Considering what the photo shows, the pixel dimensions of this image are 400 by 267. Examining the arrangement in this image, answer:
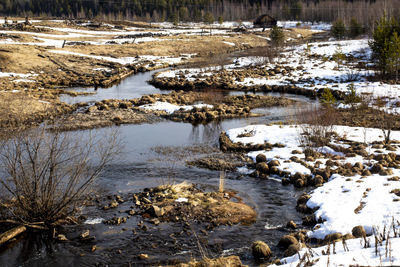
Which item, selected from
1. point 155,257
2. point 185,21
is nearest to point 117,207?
point 155,257

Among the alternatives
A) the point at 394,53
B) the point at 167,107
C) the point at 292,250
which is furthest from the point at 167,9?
the point at 292,250

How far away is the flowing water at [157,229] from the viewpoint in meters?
8.60

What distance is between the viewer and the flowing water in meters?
8.60

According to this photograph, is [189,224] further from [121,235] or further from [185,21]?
[185,21]

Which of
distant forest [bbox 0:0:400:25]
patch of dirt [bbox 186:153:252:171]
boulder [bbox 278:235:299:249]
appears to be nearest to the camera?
boulder [bbox 278:235:299:249]

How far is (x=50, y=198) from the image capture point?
364 inches

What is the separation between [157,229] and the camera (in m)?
9.73

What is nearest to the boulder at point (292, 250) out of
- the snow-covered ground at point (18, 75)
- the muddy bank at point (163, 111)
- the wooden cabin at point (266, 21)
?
the muddy bank at point (163, 111)

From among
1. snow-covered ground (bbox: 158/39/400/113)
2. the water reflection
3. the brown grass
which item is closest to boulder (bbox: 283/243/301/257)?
the brown grass

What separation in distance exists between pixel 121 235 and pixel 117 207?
1485mm

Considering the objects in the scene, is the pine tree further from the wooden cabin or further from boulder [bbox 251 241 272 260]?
the wooden cabin

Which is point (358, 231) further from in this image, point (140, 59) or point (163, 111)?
point (140, 59)

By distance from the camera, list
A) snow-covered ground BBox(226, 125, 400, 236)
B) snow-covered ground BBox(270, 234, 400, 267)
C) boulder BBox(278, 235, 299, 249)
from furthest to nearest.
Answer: snow-covered ground BBox(226, 125, 400, 236) → boulder BBox(278, 235, 299, 249) → snow-covered ground BBox(270, 234, 400, 267)

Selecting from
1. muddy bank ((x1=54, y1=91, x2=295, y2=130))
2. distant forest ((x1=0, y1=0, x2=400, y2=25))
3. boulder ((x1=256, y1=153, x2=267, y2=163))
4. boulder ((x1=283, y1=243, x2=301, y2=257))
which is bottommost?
boulder ((x1=256, y1=153, x2=267, y2=163))
